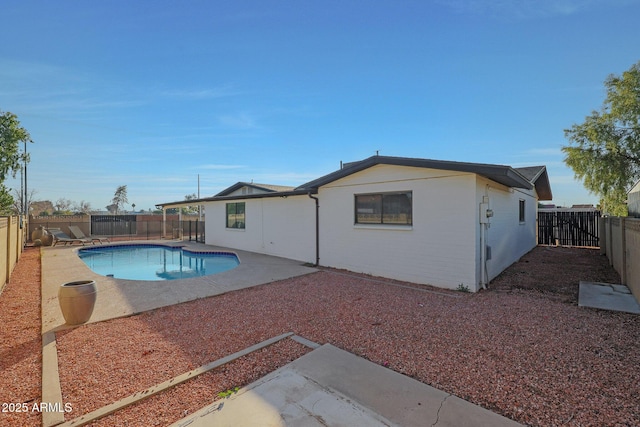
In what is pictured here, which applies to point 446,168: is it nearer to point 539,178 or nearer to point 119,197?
point 539,178

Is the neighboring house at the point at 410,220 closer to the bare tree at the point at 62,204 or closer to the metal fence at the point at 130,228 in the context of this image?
the metal fence at the point at 130,228

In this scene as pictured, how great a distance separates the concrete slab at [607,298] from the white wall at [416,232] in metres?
2.08

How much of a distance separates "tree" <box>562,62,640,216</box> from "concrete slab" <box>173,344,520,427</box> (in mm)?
17603

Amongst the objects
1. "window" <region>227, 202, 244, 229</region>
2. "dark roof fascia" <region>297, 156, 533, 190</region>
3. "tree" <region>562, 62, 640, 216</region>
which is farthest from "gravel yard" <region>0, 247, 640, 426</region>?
"tree" <region>562, 62, 640, 216</region>

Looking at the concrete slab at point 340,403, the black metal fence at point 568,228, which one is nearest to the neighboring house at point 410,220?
the concrete slab at point 340,403

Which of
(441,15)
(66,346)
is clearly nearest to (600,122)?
(441,15)

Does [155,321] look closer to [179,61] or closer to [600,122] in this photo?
[179,61]

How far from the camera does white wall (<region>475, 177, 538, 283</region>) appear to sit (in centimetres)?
→ 772

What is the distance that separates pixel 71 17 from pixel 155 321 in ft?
28.1

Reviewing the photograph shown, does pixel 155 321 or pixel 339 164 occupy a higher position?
pixel 339 164

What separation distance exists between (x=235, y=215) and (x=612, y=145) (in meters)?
18.8

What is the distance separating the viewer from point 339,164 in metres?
18.2

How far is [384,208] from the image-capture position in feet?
27.7

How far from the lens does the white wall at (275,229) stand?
11.0 metres
